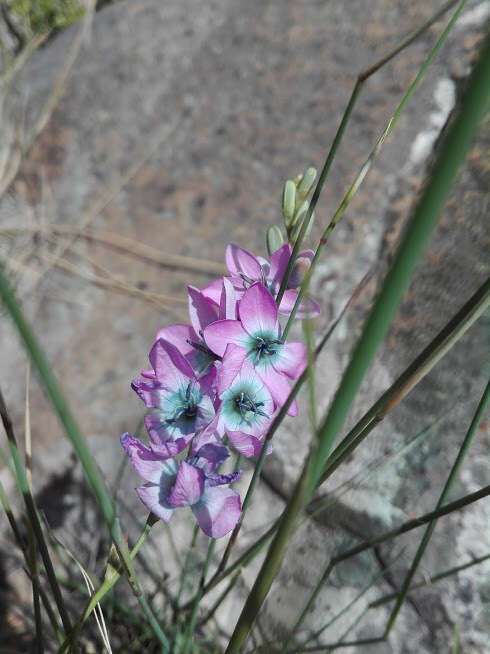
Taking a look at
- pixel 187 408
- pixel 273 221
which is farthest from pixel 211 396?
pixel 273 221

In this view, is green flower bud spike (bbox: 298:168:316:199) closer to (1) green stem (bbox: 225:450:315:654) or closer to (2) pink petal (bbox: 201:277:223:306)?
(2) pink petal (bbox: 201:277:223:306)

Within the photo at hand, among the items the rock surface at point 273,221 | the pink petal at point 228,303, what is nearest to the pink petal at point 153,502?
the pink petal at point 228,303

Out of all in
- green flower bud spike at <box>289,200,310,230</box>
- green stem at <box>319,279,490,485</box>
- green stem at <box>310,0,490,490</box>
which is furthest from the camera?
green flower bud spike at <box>289,200,310,230</box>

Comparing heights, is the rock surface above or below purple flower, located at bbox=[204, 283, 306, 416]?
above

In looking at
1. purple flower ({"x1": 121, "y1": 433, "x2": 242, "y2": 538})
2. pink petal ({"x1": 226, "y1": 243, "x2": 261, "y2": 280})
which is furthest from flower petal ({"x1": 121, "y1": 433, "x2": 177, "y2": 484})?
pink petal ({"x1": 226, "y1": 243, "x2": 261, "y2": 280})

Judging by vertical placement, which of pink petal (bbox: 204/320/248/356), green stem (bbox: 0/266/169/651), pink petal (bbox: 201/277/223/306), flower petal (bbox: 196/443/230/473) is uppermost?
pink petal (bbox: 201/277/223/306)

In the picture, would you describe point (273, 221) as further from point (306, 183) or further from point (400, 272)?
point (400, 272)

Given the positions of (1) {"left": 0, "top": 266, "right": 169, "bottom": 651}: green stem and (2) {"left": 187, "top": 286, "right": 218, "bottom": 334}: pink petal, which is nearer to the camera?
(1) {"left": 0, "top": 266, "right": 169, "bottom": 651}: green stem
